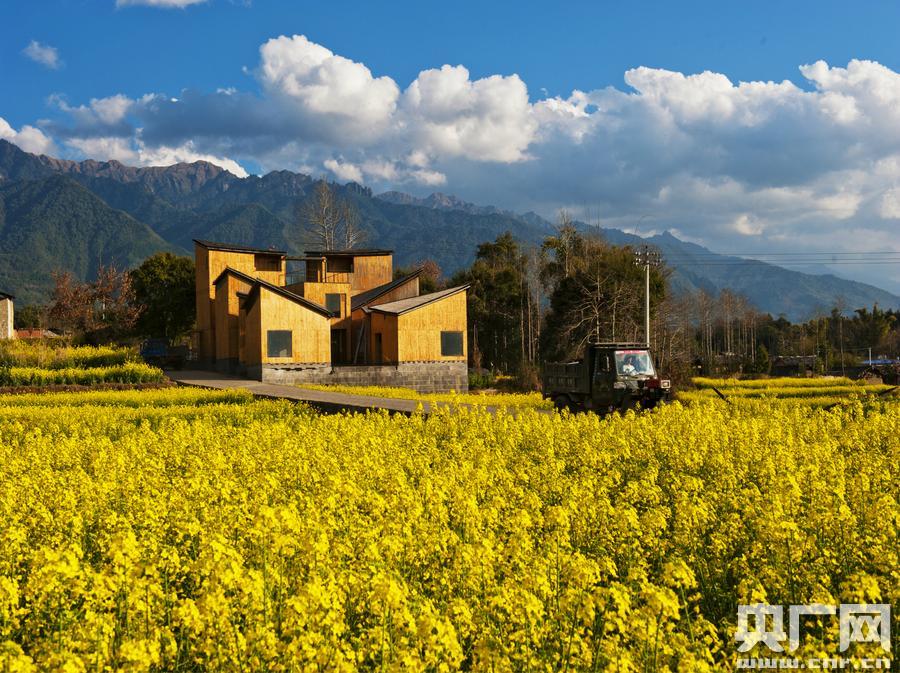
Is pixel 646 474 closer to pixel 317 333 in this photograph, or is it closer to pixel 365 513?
pixel 365 513

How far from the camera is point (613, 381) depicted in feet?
60.6

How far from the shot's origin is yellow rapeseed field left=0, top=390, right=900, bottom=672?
4152 mm

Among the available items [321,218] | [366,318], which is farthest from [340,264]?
[321,218]

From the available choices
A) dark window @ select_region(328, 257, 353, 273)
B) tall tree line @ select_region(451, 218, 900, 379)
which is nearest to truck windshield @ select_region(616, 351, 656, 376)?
tall tree line @ select_region(451, 218, 900, 379)

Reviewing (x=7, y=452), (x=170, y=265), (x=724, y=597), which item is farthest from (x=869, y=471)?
(x=170, y=265)

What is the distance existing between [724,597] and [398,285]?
3706cm

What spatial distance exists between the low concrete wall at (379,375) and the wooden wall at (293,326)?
49 centimetres

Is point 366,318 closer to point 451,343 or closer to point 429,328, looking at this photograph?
point 429,328

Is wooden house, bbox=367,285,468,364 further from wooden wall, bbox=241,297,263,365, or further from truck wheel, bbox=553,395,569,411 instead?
truck wheel, bbox=553,395,569,411

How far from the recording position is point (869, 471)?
28.4ft

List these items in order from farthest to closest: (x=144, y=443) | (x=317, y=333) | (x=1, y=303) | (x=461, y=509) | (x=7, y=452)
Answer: (x=1, y=303) → (x=317, y=333) → (x=144, y=443) → (x=7, y=452) → (x=461, y=509)

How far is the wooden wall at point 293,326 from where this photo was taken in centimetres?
3362

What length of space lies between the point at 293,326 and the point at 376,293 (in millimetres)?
9196

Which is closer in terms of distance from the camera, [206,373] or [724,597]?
[724,597]
